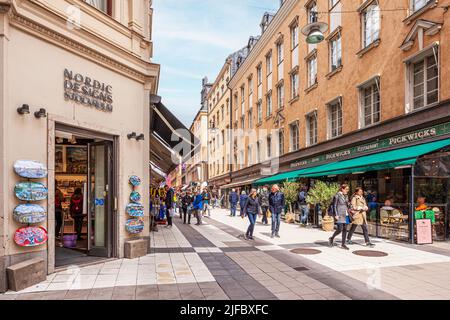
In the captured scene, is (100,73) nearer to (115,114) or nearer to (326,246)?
(115,114)

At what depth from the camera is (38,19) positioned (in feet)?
22.3

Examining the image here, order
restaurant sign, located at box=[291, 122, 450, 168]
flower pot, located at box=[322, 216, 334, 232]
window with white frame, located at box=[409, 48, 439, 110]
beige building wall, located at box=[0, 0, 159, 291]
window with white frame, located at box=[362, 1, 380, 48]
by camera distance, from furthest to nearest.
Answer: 1. window with white frame, located at box=[362, 1, 380, 48]
2. flower pot, located at box=[322, 216, 334, 232]
3. window with white frame, located at box=[409, 48, 439, 110]
4. restaurant sign, located at box=[291, 122, 450, 168]
5. beige building wall, located at box=[0, 0, 159, 291]

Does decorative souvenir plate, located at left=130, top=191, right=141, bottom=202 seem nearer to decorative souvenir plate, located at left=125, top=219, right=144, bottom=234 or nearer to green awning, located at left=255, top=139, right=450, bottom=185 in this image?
decorative souvenir plate, located at left=125, top=219, right=144, bottom=234

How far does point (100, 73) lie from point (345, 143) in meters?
→ 12.8

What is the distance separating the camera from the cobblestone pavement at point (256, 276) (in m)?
5.83

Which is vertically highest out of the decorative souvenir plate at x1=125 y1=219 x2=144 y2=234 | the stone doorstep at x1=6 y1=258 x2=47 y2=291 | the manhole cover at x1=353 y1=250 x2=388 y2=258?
the decorative souvenir plate at x1=125 y1=219 x2=144 y2=234

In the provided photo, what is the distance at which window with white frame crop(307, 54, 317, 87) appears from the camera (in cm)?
2170

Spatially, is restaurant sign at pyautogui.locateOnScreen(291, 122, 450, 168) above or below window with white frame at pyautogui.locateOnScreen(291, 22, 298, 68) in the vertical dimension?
below

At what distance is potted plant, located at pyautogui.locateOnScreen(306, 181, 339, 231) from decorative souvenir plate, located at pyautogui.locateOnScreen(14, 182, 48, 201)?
11.2 metres

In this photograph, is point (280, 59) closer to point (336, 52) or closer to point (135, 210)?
point (336, 52)

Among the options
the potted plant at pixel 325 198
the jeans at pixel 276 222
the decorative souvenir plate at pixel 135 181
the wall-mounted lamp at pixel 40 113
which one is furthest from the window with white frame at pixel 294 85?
the wall-mounted lamp at pixel 40 113

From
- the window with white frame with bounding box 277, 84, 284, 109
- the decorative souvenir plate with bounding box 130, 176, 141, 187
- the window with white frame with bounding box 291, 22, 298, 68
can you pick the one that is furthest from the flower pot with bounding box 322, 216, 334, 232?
the window with white frame with bounding box 277, 84, 284, 109

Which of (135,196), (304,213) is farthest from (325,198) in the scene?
(135,196)

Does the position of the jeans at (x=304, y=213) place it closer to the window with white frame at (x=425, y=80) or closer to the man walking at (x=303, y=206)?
the man walking at (x=303, y=206)
